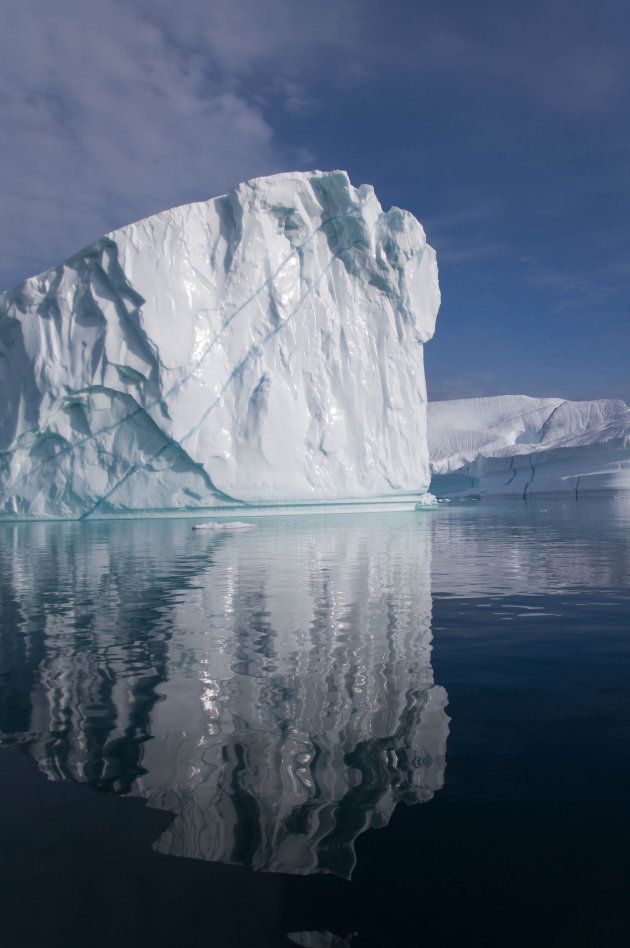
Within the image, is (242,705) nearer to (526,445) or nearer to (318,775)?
(318,775)

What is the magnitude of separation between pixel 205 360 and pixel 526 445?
82.3 feet

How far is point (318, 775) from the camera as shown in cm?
160

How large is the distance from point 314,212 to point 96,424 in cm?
782

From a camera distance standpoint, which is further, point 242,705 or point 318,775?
point 242,705

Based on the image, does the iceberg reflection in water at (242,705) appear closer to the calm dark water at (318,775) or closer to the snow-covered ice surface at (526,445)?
the calm dark water at (318,775)

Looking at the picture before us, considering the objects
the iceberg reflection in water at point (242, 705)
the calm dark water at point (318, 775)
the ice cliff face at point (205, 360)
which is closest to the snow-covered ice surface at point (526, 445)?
the ice cliff face at point (205, 360)

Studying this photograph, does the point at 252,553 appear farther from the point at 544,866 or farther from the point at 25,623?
the point at 544,866

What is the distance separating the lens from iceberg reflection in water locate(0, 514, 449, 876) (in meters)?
1.44

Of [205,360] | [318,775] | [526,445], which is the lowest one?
[318,775]

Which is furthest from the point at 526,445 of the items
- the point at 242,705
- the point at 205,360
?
the point at 242,705

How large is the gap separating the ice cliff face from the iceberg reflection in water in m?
10.1

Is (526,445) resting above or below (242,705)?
above

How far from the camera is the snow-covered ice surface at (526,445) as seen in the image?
2311 cm

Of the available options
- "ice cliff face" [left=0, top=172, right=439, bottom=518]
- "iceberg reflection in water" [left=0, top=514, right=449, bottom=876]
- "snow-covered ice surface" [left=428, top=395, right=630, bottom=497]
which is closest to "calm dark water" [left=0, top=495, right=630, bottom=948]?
"iceberg reflection in water" [left=0, top=514, right=449, bottom=876]
